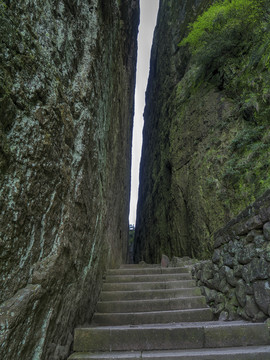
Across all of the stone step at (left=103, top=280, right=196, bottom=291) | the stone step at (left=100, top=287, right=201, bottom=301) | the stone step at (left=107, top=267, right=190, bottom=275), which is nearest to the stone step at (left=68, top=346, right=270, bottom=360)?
the stone step at (left=100, top=287, right=201, bottom=301)

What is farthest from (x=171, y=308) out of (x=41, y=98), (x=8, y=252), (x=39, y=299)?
(x=41, y=98)

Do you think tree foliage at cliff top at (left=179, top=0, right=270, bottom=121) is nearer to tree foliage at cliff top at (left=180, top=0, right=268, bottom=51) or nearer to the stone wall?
tree foliage at cliff top at (left=180, top=0, right=268, bottom=51)

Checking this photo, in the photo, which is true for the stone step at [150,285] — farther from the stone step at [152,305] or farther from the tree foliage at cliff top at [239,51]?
the tree foliage at cliff top at [239,51]

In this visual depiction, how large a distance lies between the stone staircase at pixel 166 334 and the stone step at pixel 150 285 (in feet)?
1.37

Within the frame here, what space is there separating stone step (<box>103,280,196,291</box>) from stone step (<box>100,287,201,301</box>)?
0.82 feet

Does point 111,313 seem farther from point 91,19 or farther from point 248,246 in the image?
point 91,19

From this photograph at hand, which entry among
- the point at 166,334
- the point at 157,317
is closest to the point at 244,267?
the point at 166,334

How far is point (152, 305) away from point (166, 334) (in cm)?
89

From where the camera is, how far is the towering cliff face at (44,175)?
1408 millimetres

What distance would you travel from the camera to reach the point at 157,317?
280 cm

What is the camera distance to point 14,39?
1.55m

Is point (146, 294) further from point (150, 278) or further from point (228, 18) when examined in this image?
point (228, 18)

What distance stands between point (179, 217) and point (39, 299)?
627 cm

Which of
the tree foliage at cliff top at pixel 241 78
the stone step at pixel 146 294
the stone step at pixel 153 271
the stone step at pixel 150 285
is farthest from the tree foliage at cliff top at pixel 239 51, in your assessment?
the stone step at pixel 146 294
